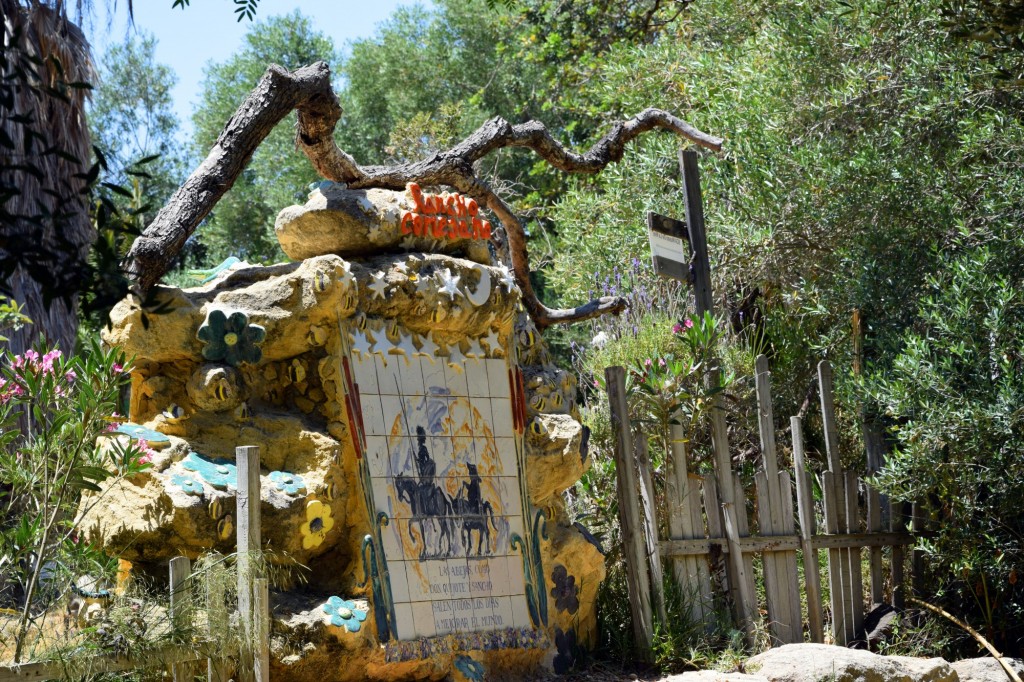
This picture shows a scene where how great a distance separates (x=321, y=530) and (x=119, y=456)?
3.89 feet

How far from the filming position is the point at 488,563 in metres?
7.33

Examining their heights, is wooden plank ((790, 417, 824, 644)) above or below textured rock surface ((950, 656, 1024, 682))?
above

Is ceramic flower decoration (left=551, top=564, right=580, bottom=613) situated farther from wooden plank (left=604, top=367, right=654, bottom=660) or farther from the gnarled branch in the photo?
the gnarled branch

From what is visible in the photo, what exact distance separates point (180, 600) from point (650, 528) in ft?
11.2

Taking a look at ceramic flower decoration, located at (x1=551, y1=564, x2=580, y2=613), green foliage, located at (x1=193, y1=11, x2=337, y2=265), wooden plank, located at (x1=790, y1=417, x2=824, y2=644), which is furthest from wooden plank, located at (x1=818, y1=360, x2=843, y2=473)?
green foliage, located at (x1=193, y1=11, x2=337, y2=265)

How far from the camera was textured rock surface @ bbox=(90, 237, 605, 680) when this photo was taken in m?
6.22

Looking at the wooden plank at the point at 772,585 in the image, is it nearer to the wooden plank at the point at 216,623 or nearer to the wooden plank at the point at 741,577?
the wooden plank at the point at 741,577

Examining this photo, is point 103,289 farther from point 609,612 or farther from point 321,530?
point 609,612

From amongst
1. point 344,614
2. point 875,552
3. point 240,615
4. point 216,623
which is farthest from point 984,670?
point 216,623

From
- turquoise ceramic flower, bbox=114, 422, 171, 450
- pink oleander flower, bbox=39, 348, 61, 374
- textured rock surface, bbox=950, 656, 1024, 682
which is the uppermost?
pink oleander flower, bbox=39, 348, 61, 374

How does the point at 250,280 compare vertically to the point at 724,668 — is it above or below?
above

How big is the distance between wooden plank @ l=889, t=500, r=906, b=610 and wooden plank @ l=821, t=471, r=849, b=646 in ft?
1.79

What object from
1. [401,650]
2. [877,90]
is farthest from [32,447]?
[877,90]

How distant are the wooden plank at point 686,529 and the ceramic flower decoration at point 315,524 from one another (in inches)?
101
